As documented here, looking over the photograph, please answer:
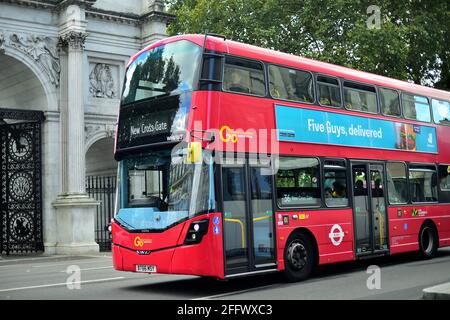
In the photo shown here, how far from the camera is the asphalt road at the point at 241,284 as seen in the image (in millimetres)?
10219

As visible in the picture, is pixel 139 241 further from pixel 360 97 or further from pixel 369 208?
pixel 360 97

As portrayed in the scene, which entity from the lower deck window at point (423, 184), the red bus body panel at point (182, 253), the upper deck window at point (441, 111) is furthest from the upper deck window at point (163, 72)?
the upper deck window at point (441, 111)

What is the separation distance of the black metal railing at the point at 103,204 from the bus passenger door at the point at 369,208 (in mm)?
13228

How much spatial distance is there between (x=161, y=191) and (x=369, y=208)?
5.39m

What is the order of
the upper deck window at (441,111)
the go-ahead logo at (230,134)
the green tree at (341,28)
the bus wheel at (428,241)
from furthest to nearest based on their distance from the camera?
the green tree at (341,28) < the upper deck window at (441,111) < the bus wheel at (428,241) < the go-ahead logo at (230,134)

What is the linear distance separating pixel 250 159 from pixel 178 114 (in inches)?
58.4

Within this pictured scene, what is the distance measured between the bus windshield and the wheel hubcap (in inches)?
90.5

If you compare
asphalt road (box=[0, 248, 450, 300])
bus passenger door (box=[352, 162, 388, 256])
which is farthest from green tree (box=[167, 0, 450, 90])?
bus passenger door (box=[352, 162, 388, 256])

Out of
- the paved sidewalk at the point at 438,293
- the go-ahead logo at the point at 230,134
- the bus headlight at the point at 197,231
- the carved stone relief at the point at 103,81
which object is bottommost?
the paved sidewalk at the point at 438,293

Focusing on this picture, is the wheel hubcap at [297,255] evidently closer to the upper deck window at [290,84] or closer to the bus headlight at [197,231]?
the bus headlight at [197,231]

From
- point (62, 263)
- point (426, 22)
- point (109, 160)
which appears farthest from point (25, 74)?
point (426, 22)

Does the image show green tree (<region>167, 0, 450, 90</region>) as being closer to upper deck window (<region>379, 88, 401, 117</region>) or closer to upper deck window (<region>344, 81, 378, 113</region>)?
upper deck window (<region>379, 88, 401, 117</region>)

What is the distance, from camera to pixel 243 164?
10.9 meters

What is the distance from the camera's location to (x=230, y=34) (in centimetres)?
3041
